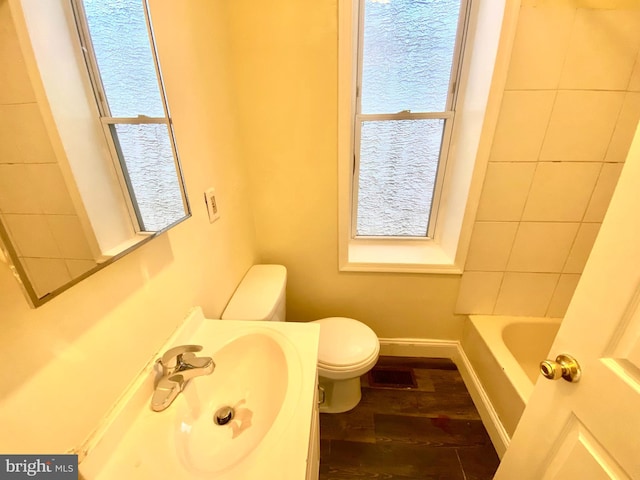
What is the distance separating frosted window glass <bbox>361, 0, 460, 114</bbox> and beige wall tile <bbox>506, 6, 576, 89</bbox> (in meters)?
0.35

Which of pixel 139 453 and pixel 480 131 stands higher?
pixel 480 131

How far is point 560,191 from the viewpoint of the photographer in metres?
1.26

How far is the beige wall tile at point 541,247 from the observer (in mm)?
1330

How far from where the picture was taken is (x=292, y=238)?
153 cm

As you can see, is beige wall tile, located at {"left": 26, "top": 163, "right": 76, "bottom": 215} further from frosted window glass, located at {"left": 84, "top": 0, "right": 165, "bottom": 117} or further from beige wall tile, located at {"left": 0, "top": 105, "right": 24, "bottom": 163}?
frosted window glass, located at {"left": 84, "top": 0, "right": 165, "bottom": 117}

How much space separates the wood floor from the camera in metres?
1.18

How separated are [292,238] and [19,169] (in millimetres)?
1180

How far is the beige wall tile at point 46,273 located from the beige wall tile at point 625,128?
6.25 ft

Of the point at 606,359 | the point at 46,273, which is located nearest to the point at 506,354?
the point at 606,359

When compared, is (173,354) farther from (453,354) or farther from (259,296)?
(453,354)

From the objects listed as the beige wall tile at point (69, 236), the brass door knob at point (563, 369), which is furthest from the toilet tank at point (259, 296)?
the brass door knob at point (563, 369)

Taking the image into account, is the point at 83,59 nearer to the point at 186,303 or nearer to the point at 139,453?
the point at 186,303

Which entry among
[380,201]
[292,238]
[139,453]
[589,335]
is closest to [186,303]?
[139,453]

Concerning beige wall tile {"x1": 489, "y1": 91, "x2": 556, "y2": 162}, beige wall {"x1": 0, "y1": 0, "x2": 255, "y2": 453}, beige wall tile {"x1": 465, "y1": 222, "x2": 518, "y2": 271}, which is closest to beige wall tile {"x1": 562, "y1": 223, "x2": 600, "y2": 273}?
beige wall tile {"x1": 465, "y1": 222, "x2": 518, "y2": 271}
